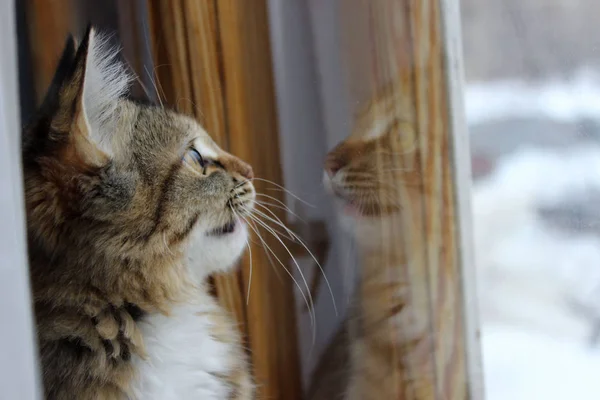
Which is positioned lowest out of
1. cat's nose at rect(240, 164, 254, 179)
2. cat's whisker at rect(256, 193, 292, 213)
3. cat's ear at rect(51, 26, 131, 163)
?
cat's whisker at rect(256, 193, 292, 213)

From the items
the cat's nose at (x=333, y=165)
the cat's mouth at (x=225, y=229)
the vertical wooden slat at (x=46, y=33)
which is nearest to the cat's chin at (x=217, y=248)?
the cat's mouth at (x=225, y=229)

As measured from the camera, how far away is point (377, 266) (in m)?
0.81

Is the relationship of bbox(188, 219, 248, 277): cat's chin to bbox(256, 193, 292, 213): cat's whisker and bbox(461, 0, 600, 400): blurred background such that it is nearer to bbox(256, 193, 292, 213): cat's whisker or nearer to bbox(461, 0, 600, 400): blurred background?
bbox(256, 193, 292, 213): cat's whisker

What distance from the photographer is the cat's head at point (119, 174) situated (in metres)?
0.62

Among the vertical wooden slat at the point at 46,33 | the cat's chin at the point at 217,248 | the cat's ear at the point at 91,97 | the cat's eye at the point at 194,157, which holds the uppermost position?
the vertical wooden slat at the point at 46,33

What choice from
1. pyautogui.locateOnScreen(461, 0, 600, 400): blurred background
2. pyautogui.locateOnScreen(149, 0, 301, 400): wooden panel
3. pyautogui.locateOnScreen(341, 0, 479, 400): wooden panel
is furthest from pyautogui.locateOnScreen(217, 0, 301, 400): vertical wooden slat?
pyautogui.locateOnScreen(461, 0, 600, 400): blurred background

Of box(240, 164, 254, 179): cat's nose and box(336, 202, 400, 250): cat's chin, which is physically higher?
box(240, 164, 254, 179): cat's nose

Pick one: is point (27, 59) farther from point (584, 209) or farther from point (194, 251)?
point (584, 209)

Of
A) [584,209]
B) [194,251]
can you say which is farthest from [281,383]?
[584,209]

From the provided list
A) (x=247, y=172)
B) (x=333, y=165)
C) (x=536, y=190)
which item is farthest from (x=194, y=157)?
(x=536, y=190)

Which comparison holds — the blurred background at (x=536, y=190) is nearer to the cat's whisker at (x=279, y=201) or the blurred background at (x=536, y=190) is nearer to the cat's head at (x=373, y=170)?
the cat's head at (x=373, y=170)

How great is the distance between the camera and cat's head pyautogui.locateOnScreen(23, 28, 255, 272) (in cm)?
62

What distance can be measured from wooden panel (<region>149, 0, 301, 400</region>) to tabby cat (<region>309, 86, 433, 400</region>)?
0.08m

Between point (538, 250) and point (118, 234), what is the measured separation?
0.56 m
